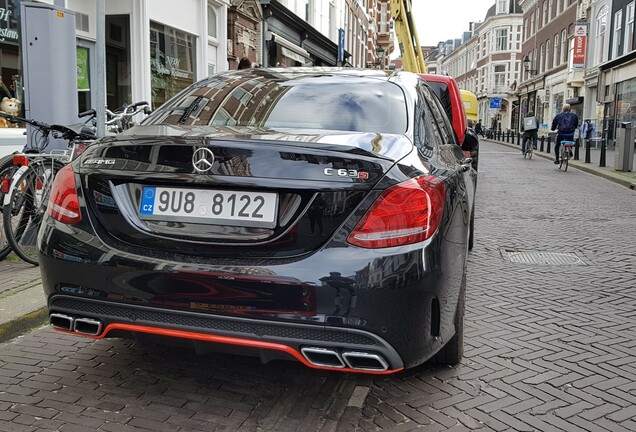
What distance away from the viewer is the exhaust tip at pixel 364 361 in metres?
2.39

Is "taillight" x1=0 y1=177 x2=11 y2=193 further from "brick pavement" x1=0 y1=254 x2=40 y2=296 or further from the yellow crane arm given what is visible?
the yellow crane arm

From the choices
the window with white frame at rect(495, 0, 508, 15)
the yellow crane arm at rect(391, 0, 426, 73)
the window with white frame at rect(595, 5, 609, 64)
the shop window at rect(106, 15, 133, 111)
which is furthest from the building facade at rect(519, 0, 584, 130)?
the shop window at rect(106, 15, 133, 111)

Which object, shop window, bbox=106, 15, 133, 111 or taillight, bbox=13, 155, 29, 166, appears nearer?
taillight, bbox=13, 155, 29, 166

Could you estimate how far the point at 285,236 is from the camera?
245cm

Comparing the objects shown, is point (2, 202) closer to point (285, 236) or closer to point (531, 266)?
point (285, 236)

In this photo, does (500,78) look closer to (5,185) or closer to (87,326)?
(5,185)

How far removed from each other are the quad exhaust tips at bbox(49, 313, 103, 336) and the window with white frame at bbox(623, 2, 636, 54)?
106ft

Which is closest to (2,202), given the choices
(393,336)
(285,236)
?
(285,236)

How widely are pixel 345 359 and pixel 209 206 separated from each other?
79 centimetres

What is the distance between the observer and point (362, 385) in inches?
124

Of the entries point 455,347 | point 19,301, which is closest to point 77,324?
point 19,301

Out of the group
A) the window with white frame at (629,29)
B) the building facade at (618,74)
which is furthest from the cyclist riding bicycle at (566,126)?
the window with white frame at (629,29)

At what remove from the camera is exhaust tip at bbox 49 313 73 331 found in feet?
8.92

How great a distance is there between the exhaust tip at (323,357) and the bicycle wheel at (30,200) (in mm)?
3337
